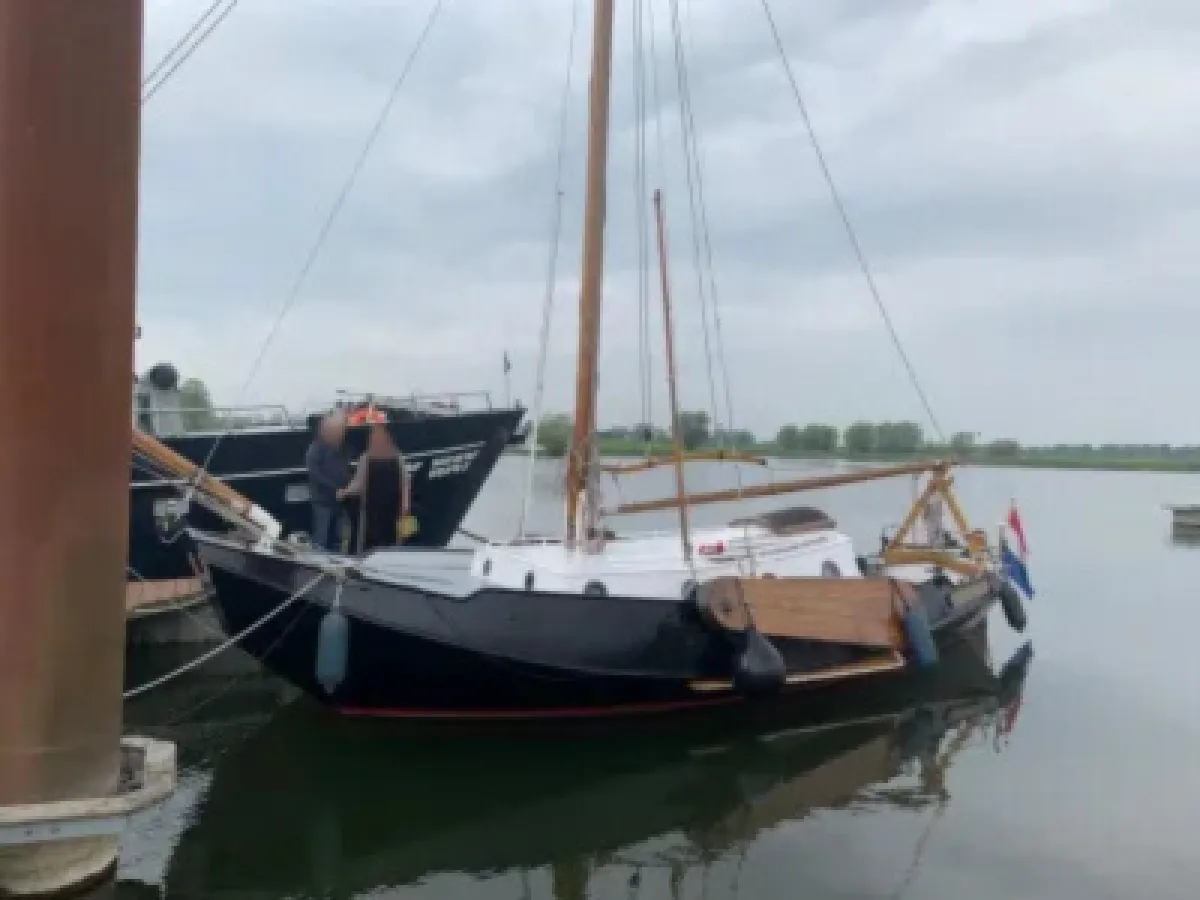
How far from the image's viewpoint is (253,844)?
7.80 metres

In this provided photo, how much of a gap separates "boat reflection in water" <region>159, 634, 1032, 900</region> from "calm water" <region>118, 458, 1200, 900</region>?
0.08ft

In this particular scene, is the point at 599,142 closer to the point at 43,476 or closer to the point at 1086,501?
the point at 43,476

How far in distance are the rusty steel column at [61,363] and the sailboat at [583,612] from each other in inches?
159

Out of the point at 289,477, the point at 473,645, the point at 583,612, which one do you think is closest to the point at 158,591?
the point at 289,477

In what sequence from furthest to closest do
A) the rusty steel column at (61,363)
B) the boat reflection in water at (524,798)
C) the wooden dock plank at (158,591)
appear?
the wooden dock plank at (158,591), the boat reflection in water at (524,798), the rusty steel column at (61,363)

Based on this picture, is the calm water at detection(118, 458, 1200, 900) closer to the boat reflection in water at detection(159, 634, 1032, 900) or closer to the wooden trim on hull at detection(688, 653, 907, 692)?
the boat reflection in water at detection(159, 634, 1032, 900)

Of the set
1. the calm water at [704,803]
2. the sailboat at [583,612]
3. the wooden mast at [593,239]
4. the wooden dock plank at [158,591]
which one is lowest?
the calm water at [704,803]

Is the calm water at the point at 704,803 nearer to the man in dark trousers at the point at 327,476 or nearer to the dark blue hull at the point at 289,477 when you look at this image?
the dark blue hull at the point at 289,477

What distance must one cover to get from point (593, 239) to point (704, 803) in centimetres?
549

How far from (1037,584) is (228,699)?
18.9 m

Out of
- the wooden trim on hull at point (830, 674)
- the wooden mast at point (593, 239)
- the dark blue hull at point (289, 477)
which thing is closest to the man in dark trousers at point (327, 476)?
the dark blue hull at point (289, 477)

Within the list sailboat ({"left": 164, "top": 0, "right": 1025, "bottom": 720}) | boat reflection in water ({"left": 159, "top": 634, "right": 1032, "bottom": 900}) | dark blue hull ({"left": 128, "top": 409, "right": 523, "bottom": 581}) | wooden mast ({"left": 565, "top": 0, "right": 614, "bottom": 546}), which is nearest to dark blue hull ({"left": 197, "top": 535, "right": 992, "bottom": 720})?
sailboat ({"left": 164, "top": 0, "right": 1025, "bottom": 720})

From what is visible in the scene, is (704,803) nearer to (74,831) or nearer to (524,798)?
(524,798)

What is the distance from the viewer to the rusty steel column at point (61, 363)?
17.0 ft
